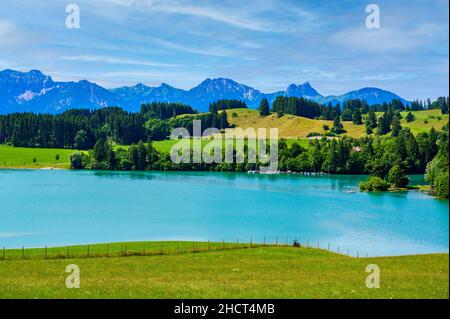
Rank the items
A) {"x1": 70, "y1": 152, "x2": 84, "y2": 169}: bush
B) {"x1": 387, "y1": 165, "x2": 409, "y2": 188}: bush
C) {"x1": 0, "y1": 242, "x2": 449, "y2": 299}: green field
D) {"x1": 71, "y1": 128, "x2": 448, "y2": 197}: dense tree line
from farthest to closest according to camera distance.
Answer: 1. {"x1": 70, "y1": 152, "x2": 84, "y2": 169}: bush
2. {"x1": 71, "y1": 128, "x2": 448, "y2": 197}: dense tree line
3. {"x1": 387, "y1": 165, "x2": 409, "y2": 188}: bush
4. {"x1": 0, "y1": 242, "x2": 449, "y2": 299}: green field

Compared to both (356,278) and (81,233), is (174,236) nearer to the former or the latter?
(81,233)

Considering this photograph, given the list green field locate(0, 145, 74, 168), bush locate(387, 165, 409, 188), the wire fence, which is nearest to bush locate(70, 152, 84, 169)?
green field locate(0, 145, 74, 168)

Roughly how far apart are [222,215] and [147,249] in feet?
89.9

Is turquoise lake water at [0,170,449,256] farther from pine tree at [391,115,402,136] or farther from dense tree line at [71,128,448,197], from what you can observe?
pine tree at [391,115,402,136]

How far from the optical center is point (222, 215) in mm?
71188

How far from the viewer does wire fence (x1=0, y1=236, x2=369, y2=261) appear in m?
41.6

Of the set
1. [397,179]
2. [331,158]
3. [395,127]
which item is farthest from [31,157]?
[395,127]

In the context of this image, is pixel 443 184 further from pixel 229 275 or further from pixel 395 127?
pixel 395 127

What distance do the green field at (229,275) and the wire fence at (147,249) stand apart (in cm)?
46

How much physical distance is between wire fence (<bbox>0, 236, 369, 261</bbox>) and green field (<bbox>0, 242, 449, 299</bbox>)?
1.50 feet
